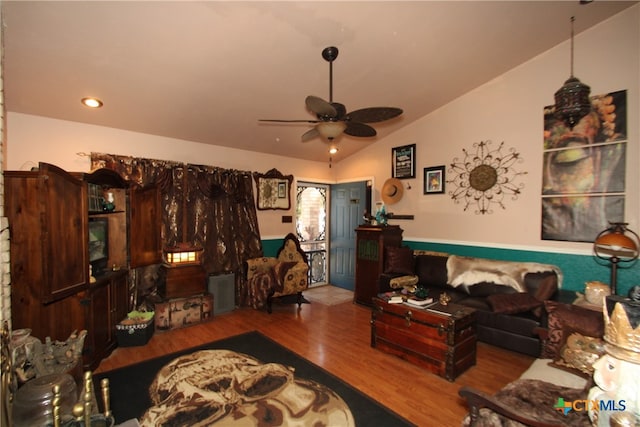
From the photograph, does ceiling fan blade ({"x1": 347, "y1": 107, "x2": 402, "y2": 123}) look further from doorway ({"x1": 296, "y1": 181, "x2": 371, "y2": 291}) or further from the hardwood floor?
doorway ({"x1": 296, "y1": 181, "x2": 371, "y2": 291})

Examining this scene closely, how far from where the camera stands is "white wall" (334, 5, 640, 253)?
286cm

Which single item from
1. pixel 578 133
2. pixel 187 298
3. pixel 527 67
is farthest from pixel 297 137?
pixel 578 133

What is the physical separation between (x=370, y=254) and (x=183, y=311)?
2788mm

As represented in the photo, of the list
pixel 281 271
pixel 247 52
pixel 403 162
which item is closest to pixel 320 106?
pixel 247 52

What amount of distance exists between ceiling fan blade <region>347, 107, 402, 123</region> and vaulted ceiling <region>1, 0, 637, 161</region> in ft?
2.45

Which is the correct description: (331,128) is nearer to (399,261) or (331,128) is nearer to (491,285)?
(399,261)

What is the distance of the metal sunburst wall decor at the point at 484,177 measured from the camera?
12.0ft

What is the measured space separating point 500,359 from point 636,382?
219 centimetres

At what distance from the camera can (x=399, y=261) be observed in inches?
168

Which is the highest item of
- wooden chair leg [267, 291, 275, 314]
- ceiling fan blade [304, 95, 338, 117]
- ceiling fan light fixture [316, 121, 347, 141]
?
ceiling fan blade [304, 95, 338, 117]

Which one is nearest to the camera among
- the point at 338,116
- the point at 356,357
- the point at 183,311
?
the point at 338,116

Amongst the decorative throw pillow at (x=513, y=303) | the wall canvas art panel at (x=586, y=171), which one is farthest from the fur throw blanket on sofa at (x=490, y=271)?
the wall canvas art panel at (x=586, y=171)

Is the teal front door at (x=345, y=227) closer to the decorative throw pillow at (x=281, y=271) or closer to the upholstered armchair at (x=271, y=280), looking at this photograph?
the upholstered armchair at (x=271, y=280)

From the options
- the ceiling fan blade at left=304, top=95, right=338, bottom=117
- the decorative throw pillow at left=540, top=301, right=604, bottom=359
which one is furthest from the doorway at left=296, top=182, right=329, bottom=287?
the decorative throw pillow at left=540, top=301, right=604, bottom=359
